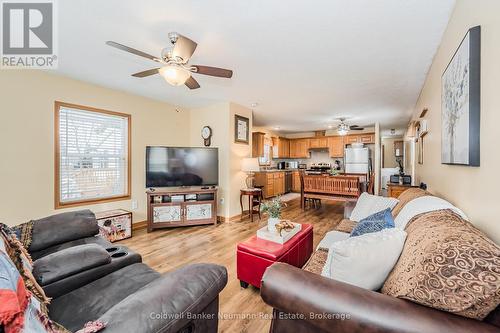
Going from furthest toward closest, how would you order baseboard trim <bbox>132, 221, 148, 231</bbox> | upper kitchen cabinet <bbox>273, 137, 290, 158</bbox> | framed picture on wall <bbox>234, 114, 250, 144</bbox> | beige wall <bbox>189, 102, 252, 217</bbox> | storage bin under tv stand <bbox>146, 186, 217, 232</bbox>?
upper kitchen cabinet <bbox>273, 137, 290, 158</bbox> < framed picture on wall <bbox>234, 114, 250, 144</bbox> < beige wall <bbox>189, 102, 252, 217</bbox> < baseboard trim <bbox>132, 221, 148, 231</bbox> < storage bin under tv stand <bbox>146, 186, 217, 232</bbox>

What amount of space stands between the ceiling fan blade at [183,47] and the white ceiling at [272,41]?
0.65 ft

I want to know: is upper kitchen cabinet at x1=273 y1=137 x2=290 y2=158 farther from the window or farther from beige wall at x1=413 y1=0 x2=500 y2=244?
beige wall at x1=413 y1=0 x2=500 y2=244

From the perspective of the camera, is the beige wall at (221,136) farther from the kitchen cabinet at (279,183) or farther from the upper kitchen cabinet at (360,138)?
the upper kitchen cabinet at (360,138)

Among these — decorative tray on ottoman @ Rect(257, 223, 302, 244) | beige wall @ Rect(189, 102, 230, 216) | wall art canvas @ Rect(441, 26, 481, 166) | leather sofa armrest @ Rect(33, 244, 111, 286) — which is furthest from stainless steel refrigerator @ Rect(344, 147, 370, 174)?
leather sofa armrest @ Rect(33, 244, 111, 286)

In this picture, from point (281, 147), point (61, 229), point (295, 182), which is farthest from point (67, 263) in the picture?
point (295, 182)

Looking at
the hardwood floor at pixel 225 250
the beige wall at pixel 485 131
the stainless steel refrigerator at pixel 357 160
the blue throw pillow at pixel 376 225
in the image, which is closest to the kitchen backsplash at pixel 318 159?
the stainless steel refrigerator at pixel 357 160

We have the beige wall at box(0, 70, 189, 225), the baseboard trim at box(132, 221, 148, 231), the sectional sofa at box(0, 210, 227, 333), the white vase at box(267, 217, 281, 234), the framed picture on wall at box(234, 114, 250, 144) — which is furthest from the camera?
the framed picture on wall at box(234, 114, 250, 144)

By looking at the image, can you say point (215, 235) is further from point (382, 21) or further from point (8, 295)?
point (382, 21)

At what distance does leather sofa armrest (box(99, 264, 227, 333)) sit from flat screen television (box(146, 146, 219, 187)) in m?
2.99

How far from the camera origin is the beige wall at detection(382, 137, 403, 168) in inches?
333

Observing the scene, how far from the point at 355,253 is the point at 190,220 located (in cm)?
332

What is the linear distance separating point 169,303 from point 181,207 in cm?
308

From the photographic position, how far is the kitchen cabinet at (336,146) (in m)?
7.41

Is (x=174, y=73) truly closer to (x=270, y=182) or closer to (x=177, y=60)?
(x=177, y=60)
